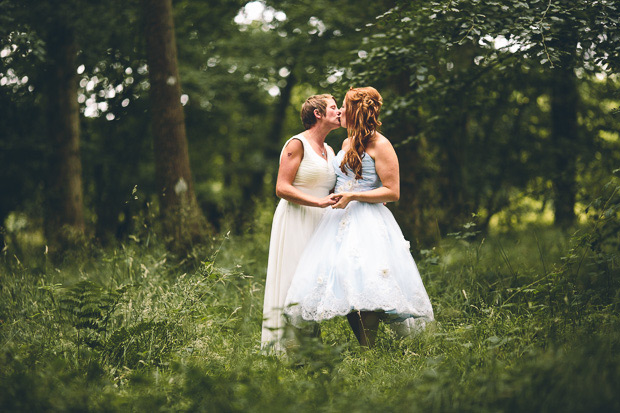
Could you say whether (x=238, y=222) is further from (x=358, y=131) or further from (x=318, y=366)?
(x=318, y=366)

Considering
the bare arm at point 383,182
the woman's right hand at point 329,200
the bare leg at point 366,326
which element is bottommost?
the bare leg at point 366,326

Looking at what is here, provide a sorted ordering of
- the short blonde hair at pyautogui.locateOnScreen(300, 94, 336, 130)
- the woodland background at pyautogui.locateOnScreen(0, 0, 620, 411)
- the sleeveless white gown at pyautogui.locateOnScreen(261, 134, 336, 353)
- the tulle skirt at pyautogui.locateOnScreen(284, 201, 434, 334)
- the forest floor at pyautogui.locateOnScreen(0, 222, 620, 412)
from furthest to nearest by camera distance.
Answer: the short blonde hair at pyautogui.locateOnScreen(300, 94, 336, 130), the sleeveless white gown at pyautogui.locateOnScreen(261, 134, 336, 353), the tulle skirt at pyautogui.locateOnScreen(284, 201, 434, 334), the woodland background at pyautogui.locateOnScreen(0, 0, 620, 411), the forest floor at pyautogui.locateOnScreen(0, 222, 620, 412)

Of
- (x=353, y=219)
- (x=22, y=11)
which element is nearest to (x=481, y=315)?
(x=353, y=219)

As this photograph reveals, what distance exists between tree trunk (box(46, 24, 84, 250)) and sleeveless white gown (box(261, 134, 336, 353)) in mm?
6056

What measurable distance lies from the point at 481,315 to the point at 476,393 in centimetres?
194

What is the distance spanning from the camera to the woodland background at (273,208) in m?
3.07

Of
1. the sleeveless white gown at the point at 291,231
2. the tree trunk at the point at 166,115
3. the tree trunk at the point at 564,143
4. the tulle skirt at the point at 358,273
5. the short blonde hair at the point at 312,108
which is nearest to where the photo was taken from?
the tulle skirt at the point at 358,273

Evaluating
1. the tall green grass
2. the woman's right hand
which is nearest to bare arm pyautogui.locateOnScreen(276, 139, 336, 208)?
the woman's right hand

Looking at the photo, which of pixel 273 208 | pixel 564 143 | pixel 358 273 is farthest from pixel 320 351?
pixel 564 143

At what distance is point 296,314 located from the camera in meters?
3.95

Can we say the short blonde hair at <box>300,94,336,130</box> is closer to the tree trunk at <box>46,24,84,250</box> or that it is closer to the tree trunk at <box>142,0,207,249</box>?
the tree trunk at <box>142,0,207,249</box>

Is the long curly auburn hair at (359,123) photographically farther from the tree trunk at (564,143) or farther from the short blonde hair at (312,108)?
the tree trunk at (564,143)

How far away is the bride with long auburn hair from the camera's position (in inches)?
150

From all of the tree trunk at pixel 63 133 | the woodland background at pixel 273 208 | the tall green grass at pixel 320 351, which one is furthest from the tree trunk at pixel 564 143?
the tree trunk at pixel 63 133
